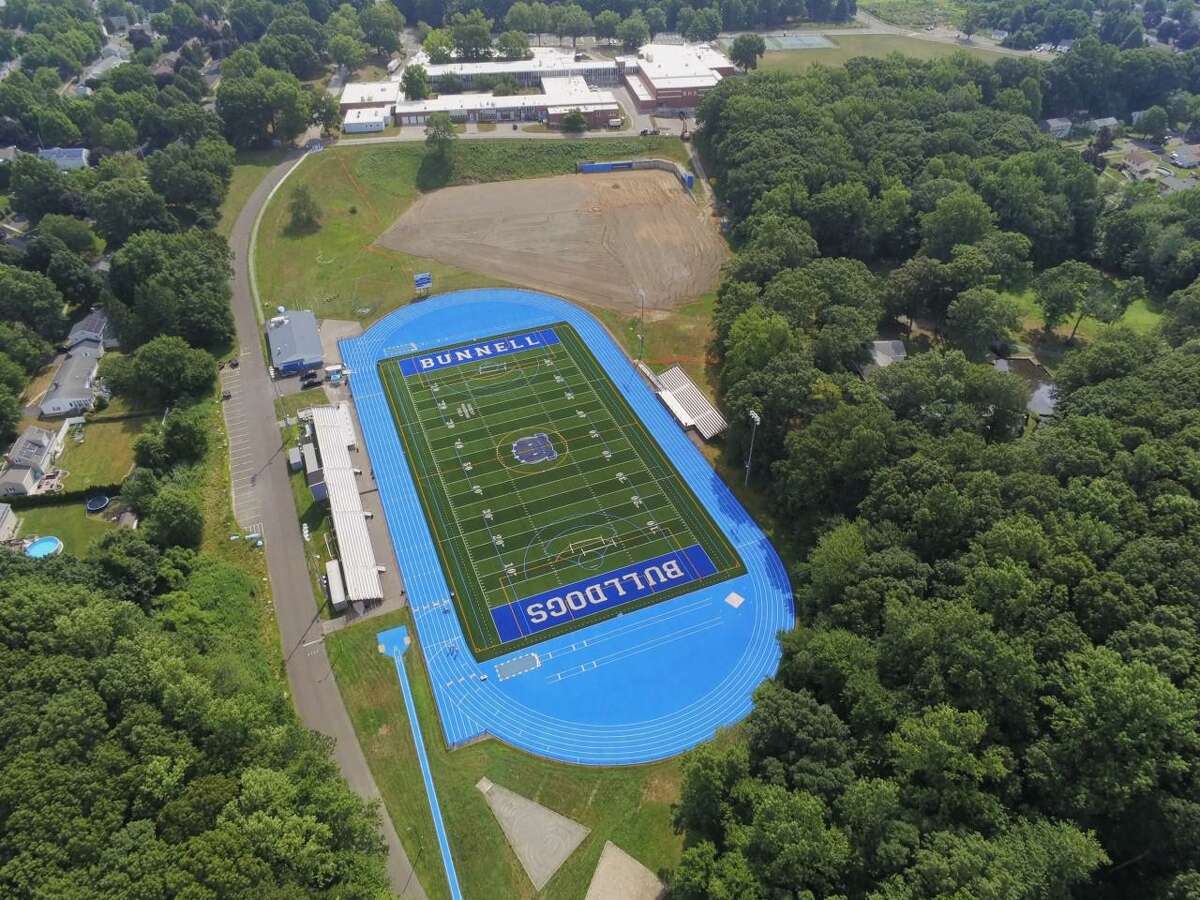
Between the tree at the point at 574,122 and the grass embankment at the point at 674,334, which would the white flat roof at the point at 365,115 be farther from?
the grass embankment at the point at 674,334

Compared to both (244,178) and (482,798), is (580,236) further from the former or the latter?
(482,798)

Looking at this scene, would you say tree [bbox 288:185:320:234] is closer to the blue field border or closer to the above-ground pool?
the above-ground pool

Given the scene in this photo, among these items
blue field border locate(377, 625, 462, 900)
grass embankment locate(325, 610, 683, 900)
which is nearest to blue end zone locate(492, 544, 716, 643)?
blue field border locate(377, 625, 462, 900)

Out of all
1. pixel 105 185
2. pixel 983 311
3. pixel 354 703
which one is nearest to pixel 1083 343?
pixel 983 311

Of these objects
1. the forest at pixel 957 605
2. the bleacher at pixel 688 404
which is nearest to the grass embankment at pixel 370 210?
the bleacher at pixel 688 404

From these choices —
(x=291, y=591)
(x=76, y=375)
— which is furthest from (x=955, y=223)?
(x=76, y=375)

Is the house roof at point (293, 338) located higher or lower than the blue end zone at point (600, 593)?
higher
